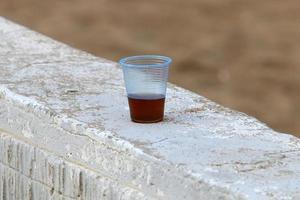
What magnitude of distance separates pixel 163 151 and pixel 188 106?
1.56 ft

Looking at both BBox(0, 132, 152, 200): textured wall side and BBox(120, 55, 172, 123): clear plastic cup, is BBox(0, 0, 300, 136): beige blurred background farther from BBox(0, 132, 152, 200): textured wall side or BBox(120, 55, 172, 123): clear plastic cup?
BBox(120, 55, 172, 123): clear plastic cup

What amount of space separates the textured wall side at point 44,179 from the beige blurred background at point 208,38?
4.17 meters

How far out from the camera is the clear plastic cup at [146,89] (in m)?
2.95

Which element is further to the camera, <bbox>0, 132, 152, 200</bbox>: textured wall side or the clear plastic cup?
the clear plastic cup

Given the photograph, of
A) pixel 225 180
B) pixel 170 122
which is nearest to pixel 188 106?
pixel 170 122

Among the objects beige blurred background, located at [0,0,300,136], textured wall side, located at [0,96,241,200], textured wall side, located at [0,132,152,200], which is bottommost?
beige blurred background, located at [0,0,300,136]

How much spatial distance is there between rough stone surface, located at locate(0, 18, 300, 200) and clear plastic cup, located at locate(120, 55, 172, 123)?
0.03 metres

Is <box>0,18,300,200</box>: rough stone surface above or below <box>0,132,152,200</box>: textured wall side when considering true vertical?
above

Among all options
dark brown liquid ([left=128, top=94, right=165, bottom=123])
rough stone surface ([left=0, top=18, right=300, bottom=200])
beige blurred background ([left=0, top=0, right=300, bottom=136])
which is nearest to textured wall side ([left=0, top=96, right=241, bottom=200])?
rough stone surface ([left=0, top=18, right=300, bottom=200])

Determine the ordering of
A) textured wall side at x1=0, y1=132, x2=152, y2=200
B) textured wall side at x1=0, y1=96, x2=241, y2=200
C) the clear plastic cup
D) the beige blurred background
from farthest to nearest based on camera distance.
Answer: the beige blurred background, the clear plastic cup, textured wall side at x1=0, y1=132, x2=152, y2=200, textured wall side at x1=0, y1=96, x2=241, y2=200

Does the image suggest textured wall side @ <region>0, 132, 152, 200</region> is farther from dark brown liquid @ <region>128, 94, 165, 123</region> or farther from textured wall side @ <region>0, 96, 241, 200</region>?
dark brown liquid @ <region>128, 94, 165, 123</region>

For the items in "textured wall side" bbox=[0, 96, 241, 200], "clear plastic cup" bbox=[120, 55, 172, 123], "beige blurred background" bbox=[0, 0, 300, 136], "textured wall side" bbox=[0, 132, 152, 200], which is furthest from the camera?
"beige blurred background" bbox=[0, 0, 300, 136]

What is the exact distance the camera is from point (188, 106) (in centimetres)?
321

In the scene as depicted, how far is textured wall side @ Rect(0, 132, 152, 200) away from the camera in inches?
112
